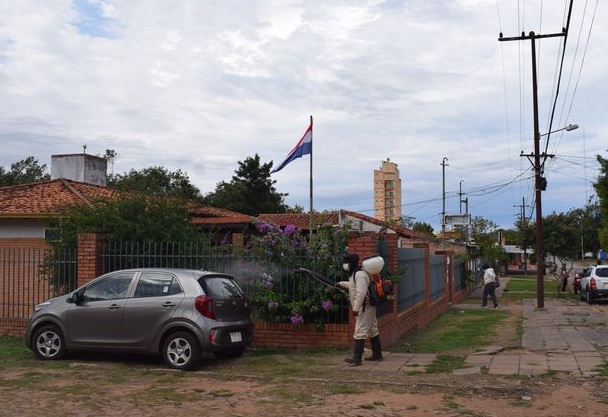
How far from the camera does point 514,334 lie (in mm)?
14695

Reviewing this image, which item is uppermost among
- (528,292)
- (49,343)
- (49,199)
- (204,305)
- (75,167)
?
(75,167)

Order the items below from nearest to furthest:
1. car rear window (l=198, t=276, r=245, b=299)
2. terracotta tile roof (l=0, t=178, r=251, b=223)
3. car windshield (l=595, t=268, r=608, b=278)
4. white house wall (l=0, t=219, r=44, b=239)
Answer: car rear window (l=198, t=276, r=245, b=299), terracotta tile roof (l=0, t=178, r=251, b=223), white house wall (l=0, t=219, r=44, b=239), car windshield (l=595, t=268, r=608, b=278)

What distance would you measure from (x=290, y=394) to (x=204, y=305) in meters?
2.15

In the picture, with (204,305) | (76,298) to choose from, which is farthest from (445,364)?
(76,298)

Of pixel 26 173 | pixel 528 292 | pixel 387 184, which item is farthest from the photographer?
pixel 387 184

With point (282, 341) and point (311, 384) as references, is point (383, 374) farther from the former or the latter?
point (282, 341)

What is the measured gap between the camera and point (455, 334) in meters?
14.5

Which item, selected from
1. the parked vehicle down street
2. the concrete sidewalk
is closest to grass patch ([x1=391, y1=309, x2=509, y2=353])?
the concrete sidewalk

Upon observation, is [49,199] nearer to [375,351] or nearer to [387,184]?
[375,351]

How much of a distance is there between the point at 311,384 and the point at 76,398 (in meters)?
2.89

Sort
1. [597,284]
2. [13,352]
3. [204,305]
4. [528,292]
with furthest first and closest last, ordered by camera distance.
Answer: [528,292], [597,284], [13,352], [204,305]

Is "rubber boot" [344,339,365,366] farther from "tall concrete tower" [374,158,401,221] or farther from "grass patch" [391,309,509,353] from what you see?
"tall concrete tower" [374,158,401,221]

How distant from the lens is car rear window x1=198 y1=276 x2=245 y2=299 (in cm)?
992

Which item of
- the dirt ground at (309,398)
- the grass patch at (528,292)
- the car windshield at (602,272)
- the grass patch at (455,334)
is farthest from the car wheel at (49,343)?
the grass patch at (528,292)
